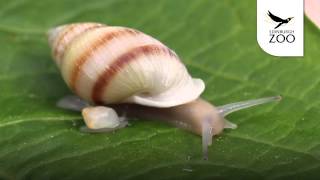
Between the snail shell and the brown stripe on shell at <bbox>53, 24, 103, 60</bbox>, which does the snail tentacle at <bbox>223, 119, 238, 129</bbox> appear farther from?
the brown stripe on shell at <bbox>53, 24, 103, 60</bbox>

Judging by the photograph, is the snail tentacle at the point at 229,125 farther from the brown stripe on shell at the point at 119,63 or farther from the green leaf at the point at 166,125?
the brown stripe on shell at the point at 119,63

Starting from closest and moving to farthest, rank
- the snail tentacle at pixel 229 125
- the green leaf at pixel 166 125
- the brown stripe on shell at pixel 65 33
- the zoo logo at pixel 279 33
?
the green leaf at pixel 166 125 → the snail tentacle at pixel 229 125 → the brown stripe on shell at pixel 65 33 → the zoo logo at pixel 279 33

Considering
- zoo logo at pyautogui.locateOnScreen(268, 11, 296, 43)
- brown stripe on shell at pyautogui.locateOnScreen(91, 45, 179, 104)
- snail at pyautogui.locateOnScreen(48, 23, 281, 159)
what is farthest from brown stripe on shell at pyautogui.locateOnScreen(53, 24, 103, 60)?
zoo logo at pyautogui.locateOnScreen(268, 11, 296, 43)

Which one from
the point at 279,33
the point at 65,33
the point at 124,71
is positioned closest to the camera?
the point at 124,71

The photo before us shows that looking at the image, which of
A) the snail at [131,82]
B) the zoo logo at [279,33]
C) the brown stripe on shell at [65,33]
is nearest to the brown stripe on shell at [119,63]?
the snail at [131,82]

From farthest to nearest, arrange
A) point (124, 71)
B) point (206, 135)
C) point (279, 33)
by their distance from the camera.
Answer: point (279, 33) → point (124, 71) → point (206, 135)

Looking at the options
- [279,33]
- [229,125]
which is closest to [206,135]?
[229,125]

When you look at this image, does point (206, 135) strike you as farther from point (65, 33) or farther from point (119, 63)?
point (65, 33)
